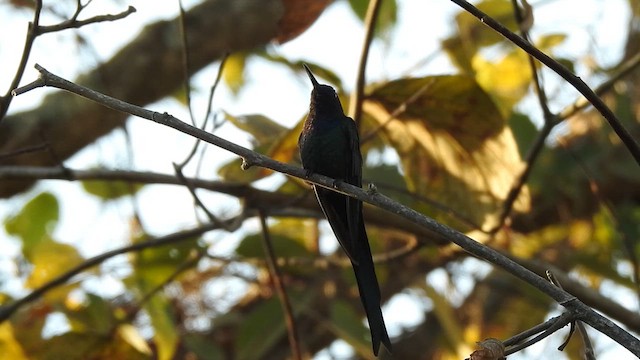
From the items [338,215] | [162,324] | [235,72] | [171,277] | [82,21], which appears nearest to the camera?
[82,21]

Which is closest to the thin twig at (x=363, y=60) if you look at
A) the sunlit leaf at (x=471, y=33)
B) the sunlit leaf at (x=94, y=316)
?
the sunlit leaf at (x=471, y=33)

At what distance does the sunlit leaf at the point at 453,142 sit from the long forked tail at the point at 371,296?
2.09 ft

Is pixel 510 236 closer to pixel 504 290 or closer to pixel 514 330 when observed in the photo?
pixel 504 290

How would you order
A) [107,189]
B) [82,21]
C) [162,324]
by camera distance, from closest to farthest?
[82,21], [162,324], [107,189]

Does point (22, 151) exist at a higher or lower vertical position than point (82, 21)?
lower

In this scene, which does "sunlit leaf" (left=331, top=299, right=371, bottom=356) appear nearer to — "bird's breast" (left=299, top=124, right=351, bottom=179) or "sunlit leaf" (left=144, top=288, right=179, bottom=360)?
"sunlit leaf" (left=144, top=288, right=179, bottom=360)

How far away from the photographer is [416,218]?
1.83 m

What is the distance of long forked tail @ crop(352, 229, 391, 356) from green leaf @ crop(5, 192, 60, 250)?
5.89 ft

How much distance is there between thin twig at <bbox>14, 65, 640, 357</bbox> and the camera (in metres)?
1.72

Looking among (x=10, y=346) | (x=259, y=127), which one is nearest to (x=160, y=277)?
(x=10, y=346)

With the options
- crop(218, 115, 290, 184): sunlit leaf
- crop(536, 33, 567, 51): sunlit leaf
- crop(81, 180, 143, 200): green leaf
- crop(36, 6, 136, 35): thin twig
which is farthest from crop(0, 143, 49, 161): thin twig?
crop(536, 33, 567, 51): sunlit leaf

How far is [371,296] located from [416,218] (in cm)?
76

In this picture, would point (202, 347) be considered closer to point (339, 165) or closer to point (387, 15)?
point (339, 165)

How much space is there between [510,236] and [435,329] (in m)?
0.74
